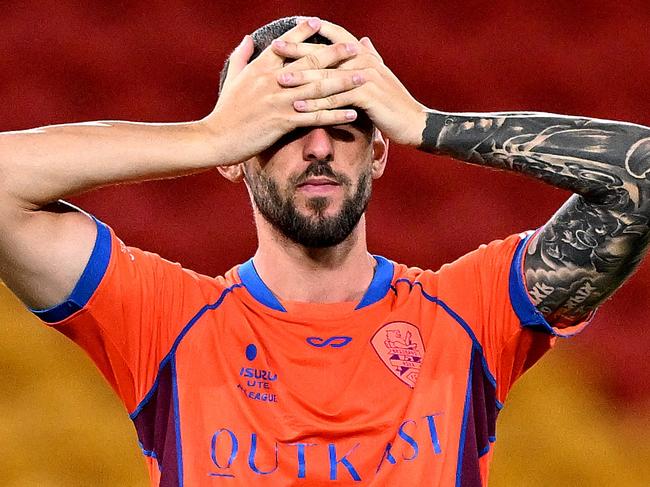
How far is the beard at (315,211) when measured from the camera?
4.45 feet

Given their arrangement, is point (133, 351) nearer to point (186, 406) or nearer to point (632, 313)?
point (186, 406)

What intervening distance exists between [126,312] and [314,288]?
0.77 ft

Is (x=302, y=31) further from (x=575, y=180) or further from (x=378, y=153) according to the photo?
(x=575, y=180)

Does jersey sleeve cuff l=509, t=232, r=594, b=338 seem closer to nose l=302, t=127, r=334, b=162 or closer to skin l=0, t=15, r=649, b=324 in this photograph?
skin l=0, t=15, r=649, b=324

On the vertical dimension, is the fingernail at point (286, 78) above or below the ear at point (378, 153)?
above

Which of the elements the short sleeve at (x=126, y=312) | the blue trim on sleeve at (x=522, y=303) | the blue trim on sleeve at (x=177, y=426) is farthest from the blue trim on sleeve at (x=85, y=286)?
the blue trim on sleeve at (x=522, y=303)

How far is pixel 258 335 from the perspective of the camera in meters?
1.39

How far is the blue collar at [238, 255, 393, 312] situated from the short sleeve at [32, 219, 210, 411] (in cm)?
7

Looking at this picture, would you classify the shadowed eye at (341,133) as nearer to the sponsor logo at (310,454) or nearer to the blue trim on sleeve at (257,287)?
the blue trim on sleeve at (257,287)

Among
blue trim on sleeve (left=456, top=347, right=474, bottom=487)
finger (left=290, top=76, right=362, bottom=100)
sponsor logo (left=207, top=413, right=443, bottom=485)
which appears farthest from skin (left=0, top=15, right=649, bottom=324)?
sponsor logo (left=207, top=413, right=443, bottom=485)

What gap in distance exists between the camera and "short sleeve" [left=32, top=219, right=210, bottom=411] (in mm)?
1319

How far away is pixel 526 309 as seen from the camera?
1.37 meters

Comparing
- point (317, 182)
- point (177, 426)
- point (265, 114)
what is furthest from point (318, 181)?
point (177, 426)

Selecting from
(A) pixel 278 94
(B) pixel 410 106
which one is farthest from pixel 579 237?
(A) pixel 278 94
